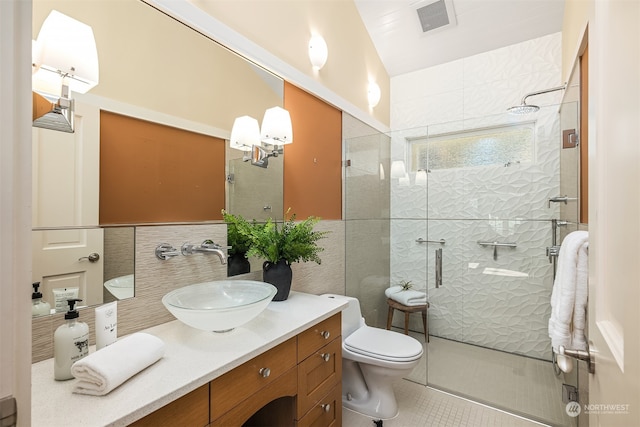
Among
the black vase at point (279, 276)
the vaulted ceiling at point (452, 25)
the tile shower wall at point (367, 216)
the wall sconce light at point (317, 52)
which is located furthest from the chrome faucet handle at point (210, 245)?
the vaulted ceiling at point (452, 25)

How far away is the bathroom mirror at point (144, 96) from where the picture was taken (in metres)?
1.02

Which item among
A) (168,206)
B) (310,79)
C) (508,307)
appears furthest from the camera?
(508,307)

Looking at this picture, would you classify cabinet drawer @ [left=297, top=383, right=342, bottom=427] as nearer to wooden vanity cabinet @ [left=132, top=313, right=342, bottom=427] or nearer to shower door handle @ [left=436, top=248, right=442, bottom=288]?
wooden vanity cabinet @ [left=132, top=313, right=342, bottom=427]

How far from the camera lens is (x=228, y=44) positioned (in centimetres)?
157

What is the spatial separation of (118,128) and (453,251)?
2.56 m

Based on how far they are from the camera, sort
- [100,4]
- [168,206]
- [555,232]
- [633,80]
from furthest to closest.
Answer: [555,232] < [168,206] < [100,4] < [633,80]

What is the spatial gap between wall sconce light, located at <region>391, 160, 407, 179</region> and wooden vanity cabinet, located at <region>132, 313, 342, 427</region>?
1743mm

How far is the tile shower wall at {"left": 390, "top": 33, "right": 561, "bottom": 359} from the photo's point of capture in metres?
2.40

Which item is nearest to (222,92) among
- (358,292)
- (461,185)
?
(358,292)

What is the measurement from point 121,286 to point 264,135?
1.06 metres

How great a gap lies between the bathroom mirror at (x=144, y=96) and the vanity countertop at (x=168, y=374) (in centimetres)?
37

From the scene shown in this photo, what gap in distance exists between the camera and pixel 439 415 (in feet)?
6.48

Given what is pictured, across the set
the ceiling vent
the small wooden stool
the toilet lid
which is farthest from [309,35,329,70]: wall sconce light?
the small wooden stool

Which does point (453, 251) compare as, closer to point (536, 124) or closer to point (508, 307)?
point (508, 307)
